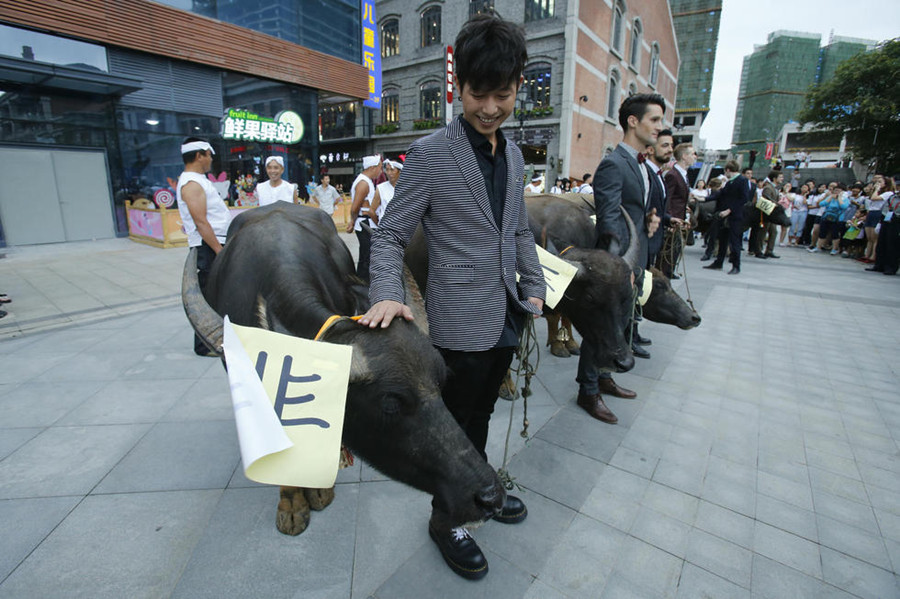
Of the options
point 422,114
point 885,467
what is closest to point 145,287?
point 885,467

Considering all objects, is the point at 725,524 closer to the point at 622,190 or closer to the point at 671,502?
the point at 671,502

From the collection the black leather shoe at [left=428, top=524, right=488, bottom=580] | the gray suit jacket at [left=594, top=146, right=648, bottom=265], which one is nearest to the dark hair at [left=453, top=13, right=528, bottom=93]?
the gray suit jacket at [left=594, top=146, right=648, bottom=265]

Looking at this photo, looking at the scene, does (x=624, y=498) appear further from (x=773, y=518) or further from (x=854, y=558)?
(x=854, y=558)

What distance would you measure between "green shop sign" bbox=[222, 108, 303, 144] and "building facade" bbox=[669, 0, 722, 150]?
5845 cm

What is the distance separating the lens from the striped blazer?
1.88 meters

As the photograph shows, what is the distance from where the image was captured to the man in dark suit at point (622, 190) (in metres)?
3.48

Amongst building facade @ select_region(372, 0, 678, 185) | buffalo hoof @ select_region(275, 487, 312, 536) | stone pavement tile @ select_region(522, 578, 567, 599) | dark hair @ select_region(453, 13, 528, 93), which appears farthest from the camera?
Answer: building facade @ select_region(372, 0, 678, 185)

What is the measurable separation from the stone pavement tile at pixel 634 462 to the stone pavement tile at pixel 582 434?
5cm

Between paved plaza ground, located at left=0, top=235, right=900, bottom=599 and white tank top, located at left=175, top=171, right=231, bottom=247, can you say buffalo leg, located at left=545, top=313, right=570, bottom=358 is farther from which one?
white tank top, located at left=175, top=171, right=231, bottom=247

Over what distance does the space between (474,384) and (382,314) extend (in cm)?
75

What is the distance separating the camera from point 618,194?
349 centimetres

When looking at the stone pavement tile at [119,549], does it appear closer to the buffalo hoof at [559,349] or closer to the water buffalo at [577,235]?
the water buffalo at [577,235]

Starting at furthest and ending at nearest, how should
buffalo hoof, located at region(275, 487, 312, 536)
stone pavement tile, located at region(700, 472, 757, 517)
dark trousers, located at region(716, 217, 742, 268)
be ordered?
dark trousers, located at region(716, 217, 742, 268), stone pavement tile, located at region(700, 472, 757, 517), buffalo hoof, located at region(275, 487, 312, 536)

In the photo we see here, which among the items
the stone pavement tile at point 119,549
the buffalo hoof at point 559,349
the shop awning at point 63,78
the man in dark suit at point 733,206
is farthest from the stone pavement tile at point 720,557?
the shop awning at point 63,78
